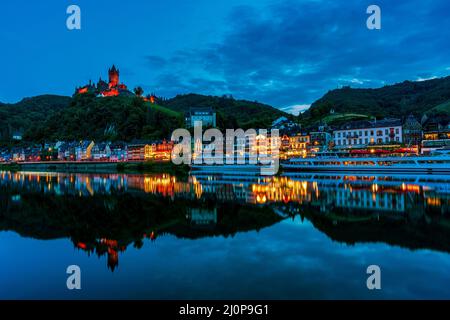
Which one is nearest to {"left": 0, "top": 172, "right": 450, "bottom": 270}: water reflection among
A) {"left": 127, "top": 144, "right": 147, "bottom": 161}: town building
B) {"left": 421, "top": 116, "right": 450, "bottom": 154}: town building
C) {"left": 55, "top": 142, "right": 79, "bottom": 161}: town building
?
{"left": 421, "top": 116, "right": 450, "bottom": 154}: town building

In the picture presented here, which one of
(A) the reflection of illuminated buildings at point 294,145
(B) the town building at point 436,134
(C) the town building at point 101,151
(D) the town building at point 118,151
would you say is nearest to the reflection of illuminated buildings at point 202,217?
(B) the town building at point 436,134

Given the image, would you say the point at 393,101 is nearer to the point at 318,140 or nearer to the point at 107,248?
the point at 318,140

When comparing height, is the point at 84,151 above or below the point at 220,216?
above

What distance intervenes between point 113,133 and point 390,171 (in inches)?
3845

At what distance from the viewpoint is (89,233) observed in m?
15.6

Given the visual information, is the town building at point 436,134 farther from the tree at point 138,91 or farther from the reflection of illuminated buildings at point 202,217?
the tree at point 138,91

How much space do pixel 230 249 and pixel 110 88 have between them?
162m

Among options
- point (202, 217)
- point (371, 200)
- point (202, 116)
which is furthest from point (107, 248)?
point (202, 116)

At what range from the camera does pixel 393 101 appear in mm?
129875

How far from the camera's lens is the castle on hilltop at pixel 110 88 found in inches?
6250

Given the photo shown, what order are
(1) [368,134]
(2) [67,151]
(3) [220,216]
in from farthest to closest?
1. (2) [67,151]
2. (1) [368,134]
3. (3) [220,216]

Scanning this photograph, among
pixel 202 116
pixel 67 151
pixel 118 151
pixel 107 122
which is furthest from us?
pixel 107 122
